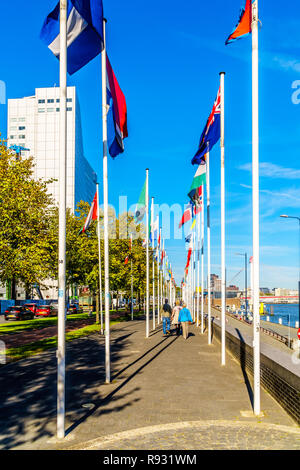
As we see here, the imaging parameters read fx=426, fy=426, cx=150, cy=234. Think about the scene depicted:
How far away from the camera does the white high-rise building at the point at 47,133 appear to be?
108 meters

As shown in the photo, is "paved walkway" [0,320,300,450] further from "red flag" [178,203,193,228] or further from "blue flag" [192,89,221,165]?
"red flag" [178,203,193,228]

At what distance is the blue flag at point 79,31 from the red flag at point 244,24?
2.94 metres

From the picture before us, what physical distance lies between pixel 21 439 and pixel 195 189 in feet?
47.8

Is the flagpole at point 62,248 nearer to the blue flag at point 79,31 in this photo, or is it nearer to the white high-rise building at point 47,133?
the blue flag at point 79,31

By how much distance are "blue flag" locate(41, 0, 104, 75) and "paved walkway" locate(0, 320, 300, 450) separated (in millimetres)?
6915

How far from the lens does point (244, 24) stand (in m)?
9.09

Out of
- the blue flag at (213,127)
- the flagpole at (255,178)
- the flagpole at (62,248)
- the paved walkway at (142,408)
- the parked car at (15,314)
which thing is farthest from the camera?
the parked car at (15,314)

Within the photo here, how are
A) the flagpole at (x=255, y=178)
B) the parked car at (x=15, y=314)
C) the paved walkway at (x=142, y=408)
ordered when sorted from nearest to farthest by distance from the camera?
the paved walkway at (x=142, y=408)
the flagpole at (x=255, y=178)
the parked car at (x=15, y=314)

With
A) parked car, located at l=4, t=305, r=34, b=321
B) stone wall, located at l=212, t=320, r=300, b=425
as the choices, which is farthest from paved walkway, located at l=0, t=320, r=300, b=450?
parked car, located at l=4, t=305, r=34, b=321

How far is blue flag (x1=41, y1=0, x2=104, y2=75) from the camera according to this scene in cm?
827

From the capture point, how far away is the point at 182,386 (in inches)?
413

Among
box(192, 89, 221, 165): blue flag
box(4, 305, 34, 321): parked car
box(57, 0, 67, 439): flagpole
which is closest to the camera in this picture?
box(57, 0, 67, 439): flagpole

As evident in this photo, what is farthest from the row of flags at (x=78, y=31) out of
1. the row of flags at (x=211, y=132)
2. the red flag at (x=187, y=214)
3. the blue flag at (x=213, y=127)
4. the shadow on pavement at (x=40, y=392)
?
the red flag at (x=187, y=214)
